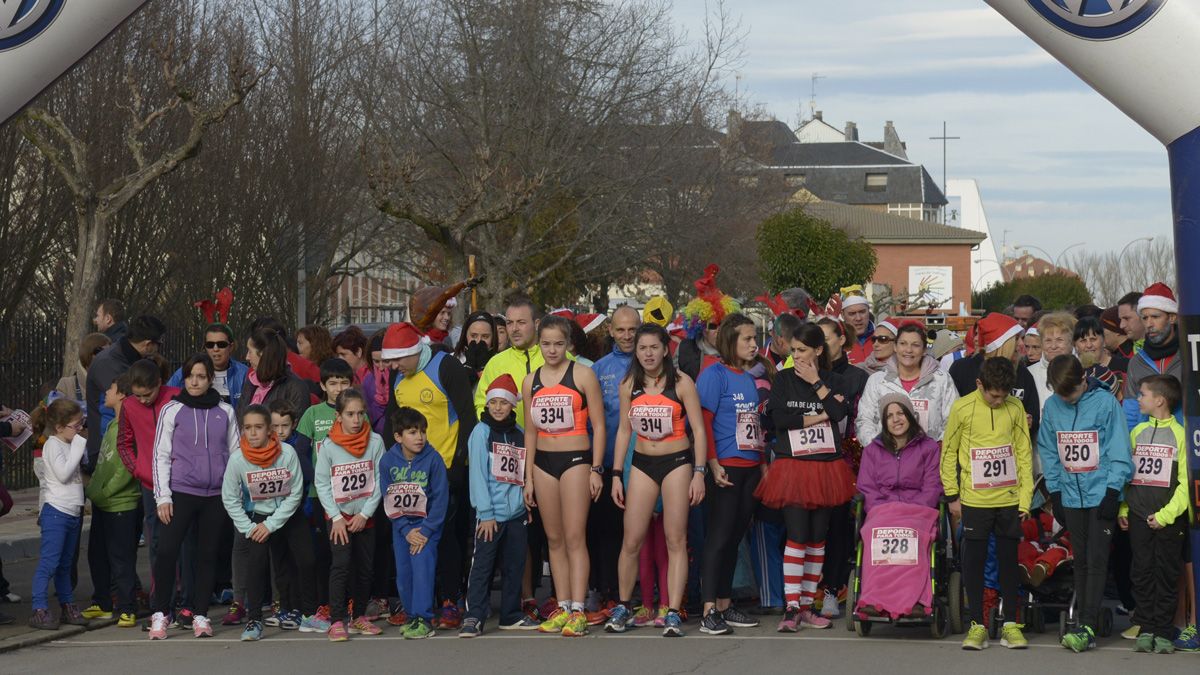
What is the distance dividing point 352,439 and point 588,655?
6.55 ft

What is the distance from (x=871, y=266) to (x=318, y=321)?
1102 inches

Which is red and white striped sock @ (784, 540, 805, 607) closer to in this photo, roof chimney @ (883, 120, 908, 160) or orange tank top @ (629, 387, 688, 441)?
orange tank top @ (629, 387, 688, 441)

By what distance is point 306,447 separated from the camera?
10070 mm

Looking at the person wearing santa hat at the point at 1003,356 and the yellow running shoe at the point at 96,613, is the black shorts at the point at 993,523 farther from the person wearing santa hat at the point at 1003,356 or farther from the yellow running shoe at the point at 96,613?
the yellow running shoe at the point at 96,613

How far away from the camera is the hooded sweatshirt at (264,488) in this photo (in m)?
9.41

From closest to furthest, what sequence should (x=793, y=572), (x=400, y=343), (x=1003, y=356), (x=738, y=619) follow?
(x=793, y=572)
(x=738, y=619)
(x=400, y=343)
(x=1003, y=356)

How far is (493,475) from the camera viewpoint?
964 centimetres

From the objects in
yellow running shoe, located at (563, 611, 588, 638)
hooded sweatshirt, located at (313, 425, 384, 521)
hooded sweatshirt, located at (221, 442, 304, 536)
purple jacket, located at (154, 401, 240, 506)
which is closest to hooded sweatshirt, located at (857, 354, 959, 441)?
yellow running shoe, located at (563, 611, 588, 638)

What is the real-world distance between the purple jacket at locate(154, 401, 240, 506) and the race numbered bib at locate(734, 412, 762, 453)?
126 inches

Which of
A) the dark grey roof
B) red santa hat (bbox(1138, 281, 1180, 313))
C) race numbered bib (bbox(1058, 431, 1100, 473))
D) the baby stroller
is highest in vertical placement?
the dark grey roof

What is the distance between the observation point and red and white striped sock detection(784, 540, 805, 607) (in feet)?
31.1

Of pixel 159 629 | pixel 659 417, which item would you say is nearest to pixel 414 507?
pixel 659 417

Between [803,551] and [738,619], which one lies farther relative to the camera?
[738,619]

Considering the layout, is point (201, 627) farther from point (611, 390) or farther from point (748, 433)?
point (748, 433)
